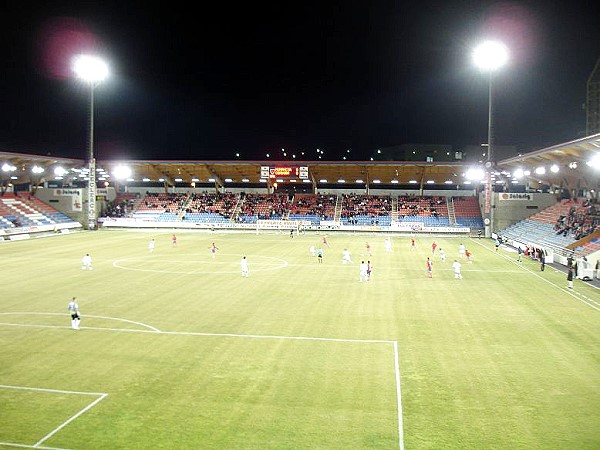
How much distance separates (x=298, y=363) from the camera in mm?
15727

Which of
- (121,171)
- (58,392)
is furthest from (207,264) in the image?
(121,171)

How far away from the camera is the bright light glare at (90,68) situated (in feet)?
192

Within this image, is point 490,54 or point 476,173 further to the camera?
point 476,173

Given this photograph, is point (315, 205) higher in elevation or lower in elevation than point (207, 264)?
higher

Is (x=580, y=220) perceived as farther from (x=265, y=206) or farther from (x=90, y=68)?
(x=90, y=68)

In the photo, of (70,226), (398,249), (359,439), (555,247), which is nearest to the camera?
(359,439)

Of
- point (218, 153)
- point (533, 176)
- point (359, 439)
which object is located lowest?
point (359, 439)

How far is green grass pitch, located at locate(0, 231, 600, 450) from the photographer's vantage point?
11.2 meters

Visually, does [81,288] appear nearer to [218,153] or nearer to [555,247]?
[555,247]

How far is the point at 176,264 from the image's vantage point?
125 ft

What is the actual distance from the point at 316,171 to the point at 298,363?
6213cm

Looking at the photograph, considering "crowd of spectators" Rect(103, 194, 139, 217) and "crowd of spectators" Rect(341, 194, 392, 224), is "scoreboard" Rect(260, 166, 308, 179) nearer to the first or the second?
"crowd of spectators" Rect(341, 194, 392, 224)

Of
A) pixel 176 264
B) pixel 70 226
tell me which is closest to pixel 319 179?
pixel 70 226

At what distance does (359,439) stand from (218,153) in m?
93.1
